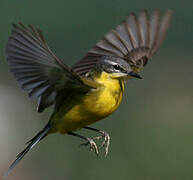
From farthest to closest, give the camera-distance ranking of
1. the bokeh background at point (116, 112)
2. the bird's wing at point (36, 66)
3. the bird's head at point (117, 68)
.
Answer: the bokeh background at point (116, 112)
the bird's head at point (117, 68)
the bird's wing at point (36, 66)

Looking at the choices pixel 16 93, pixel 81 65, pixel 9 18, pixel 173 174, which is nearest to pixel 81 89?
pixel 81 65

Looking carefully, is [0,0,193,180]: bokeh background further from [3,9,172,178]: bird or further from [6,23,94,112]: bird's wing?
[6,23,94,112]: bird's wing

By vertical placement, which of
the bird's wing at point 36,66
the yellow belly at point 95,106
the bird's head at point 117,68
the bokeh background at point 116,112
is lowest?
the bokeh background at point 116,112

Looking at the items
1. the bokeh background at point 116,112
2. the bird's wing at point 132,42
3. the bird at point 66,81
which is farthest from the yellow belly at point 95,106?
the bokeh background at point 116,112

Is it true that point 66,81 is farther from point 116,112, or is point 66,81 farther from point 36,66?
point 116,112

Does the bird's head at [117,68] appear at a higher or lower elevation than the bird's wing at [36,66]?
lower

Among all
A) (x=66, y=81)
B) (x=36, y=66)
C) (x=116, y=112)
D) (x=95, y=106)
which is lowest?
(x=116, y=112)

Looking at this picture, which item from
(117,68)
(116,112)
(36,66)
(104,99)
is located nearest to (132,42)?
(117,68)

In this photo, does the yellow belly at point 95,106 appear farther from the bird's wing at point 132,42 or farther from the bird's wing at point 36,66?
the bird's wing at point 132,42
